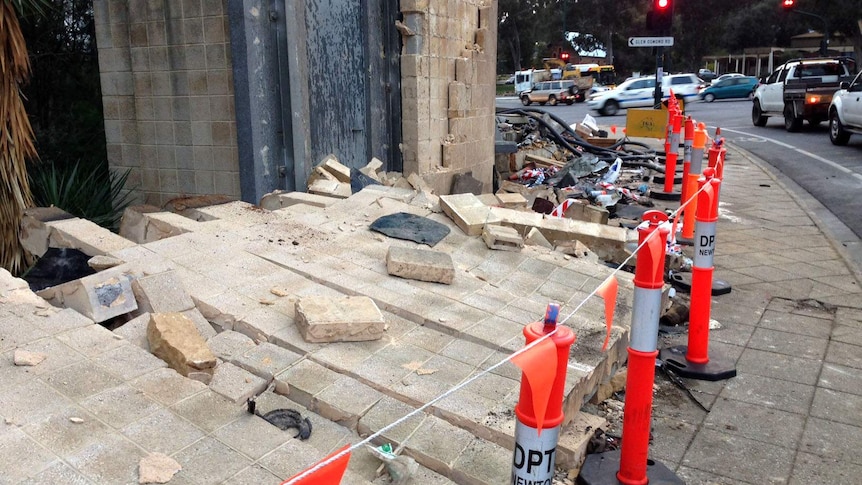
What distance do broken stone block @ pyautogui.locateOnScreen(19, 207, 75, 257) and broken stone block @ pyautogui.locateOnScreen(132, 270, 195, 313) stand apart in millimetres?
1648

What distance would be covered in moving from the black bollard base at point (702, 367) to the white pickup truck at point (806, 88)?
57.8 ft

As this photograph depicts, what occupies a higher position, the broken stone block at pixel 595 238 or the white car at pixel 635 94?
the white car at pixel 635 94

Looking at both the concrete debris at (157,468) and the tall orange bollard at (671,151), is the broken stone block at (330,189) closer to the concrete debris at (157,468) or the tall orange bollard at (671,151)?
the concrete debris at (157,468)

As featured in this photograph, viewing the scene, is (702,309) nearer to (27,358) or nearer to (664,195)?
(27,358)

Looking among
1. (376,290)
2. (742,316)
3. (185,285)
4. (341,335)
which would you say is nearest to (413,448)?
(341,335)

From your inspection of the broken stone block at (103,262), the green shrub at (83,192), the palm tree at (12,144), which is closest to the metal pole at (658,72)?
the green shrub at (83,192)

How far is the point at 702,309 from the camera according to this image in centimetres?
457

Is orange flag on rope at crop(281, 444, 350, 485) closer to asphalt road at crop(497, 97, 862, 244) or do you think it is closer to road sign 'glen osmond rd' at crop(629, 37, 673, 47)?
asphalt road at crop(497, 97, 862, 244)

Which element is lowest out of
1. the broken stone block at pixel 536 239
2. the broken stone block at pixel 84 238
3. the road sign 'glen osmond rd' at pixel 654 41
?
the broken stone block at pixel 536 239

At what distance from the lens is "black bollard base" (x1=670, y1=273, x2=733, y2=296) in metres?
6.46

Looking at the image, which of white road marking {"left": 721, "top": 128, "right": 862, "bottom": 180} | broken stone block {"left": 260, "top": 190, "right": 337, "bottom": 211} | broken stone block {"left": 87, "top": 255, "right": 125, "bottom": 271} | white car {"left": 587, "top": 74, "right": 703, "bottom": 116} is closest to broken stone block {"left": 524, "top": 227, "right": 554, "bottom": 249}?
broken stone block {"left": 260, "top": 190, "right": 337, "bottom": 211}

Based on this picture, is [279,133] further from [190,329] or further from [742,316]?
[742,316]

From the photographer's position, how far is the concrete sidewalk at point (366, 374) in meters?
2.88

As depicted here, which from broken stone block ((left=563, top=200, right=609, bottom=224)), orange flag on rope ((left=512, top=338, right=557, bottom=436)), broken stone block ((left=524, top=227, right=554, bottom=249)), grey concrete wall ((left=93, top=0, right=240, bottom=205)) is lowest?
broken stone block ((left=563, top=200, right=609, bottom=224))
